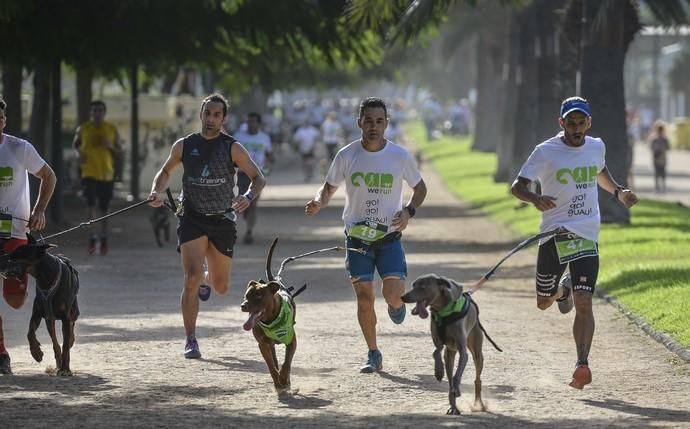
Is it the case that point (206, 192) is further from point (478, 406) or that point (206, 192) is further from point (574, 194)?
point (478, 406)

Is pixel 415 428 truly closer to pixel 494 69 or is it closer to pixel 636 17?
pixel 636 17

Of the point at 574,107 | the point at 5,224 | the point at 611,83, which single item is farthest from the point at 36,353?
the point at 611,83

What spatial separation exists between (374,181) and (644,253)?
9.79 m

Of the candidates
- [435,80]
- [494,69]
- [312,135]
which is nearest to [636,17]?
[312,135]

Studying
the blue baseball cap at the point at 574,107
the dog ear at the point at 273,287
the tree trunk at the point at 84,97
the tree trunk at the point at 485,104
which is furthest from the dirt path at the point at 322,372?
the tree trunk at the point at 485,104

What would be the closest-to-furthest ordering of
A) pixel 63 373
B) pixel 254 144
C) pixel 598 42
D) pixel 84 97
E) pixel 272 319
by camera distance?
pixel 272 319
pixel 63 373
pixel 254 144
pixel 598 42
pixel 84 97

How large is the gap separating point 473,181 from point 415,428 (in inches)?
1366

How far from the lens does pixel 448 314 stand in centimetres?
938

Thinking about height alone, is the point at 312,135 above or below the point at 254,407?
above

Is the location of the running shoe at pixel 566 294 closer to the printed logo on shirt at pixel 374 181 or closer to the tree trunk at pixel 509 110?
the printed logo on shirt at pixel 374 181

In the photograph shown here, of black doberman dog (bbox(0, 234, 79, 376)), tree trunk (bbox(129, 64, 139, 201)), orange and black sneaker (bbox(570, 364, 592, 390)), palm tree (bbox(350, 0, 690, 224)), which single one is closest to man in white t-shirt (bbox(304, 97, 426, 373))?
orange and black sneaker (bbox(570, 364, 592, 390))

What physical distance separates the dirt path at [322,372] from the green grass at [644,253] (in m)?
0.33

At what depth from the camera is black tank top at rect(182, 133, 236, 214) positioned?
11.9m

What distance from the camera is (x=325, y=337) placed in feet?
43.9
